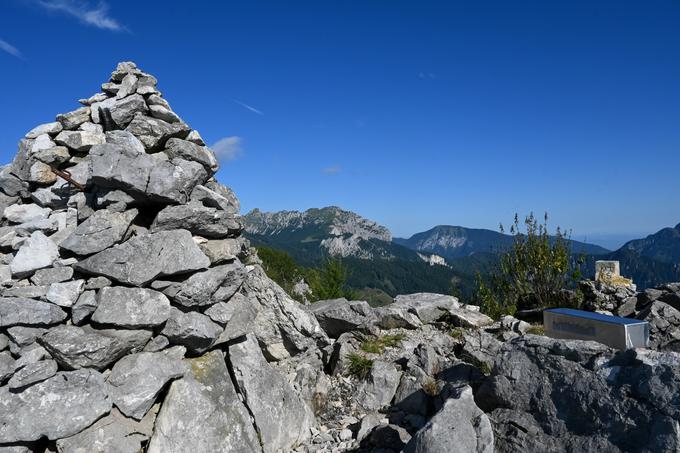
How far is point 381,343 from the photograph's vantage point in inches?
492

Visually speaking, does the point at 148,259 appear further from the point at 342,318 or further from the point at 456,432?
the point at 342,318

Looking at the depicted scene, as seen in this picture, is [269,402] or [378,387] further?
[378,387]

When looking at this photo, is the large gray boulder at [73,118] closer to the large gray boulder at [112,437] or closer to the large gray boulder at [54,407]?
the large gray boulder at [54,407]

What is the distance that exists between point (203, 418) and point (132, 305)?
2267 millimetres

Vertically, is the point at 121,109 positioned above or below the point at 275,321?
above

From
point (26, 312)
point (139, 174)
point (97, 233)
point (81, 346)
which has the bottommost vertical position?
point (81, 346)

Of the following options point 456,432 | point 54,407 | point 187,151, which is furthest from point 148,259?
point 456,432

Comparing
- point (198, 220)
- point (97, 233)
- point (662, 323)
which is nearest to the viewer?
point (97, 233)

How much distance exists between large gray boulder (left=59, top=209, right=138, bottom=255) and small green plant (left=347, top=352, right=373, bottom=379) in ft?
19.4

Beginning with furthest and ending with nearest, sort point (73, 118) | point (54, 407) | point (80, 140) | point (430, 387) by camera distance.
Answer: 1. point (73, 118)
2. point (80, 140)
3. point (430, 387)
4. point (54, 407)

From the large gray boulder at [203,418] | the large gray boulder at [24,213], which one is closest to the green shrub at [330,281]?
the large gray boulder at [203,418]

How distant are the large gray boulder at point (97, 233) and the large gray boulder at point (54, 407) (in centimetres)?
224

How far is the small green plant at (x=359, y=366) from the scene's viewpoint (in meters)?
10.7

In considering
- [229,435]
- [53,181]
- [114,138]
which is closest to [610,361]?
[229,435]
